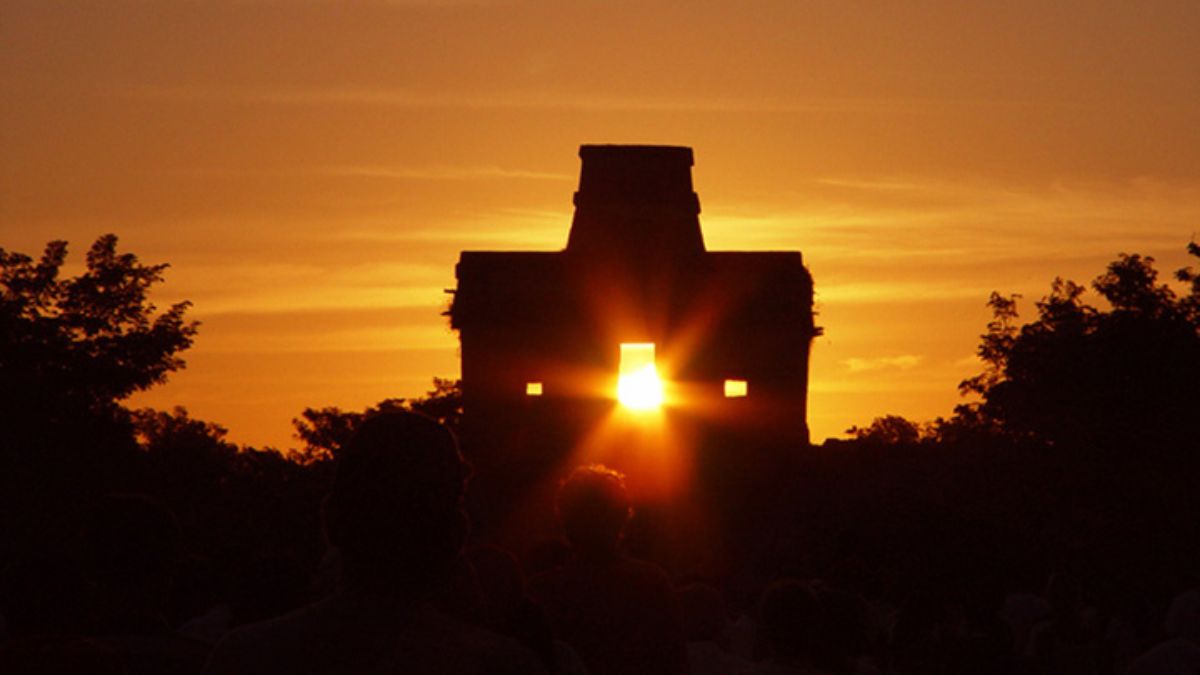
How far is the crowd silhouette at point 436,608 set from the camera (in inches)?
148

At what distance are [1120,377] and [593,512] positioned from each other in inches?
1763

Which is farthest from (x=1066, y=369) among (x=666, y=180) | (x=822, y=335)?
(x=666, y=180)

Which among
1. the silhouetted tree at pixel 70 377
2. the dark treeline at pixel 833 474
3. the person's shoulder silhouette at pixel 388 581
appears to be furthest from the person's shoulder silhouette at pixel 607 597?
the silhouetted tree at pixel 70 377

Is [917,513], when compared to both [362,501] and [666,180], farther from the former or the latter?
[362,501]

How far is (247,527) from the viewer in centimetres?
3678

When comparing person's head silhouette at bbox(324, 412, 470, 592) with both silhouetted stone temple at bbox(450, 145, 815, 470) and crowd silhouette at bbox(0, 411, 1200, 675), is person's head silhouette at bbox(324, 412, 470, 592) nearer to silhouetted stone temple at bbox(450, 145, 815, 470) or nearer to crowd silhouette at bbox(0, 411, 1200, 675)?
crowd silhouette at bbox(0, 411, 1200, 675)

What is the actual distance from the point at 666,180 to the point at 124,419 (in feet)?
46.9

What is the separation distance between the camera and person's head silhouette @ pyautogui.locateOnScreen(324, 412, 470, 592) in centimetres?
382

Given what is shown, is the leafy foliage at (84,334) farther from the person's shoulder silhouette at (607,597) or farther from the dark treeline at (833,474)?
the person's shoulder silhouette at (607,597)

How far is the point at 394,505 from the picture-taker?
3832mm

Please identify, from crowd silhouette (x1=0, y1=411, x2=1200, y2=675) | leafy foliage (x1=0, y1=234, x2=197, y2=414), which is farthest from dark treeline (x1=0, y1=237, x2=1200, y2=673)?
crowd silhouette (x1=0, y1=411, x2=1200, y2=675)

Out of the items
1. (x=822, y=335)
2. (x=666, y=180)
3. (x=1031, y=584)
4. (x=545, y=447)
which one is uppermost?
(x=666, y=180)

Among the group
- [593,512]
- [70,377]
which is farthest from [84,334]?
[593,512]

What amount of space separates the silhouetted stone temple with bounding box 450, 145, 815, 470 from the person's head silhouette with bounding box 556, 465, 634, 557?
113 ft
